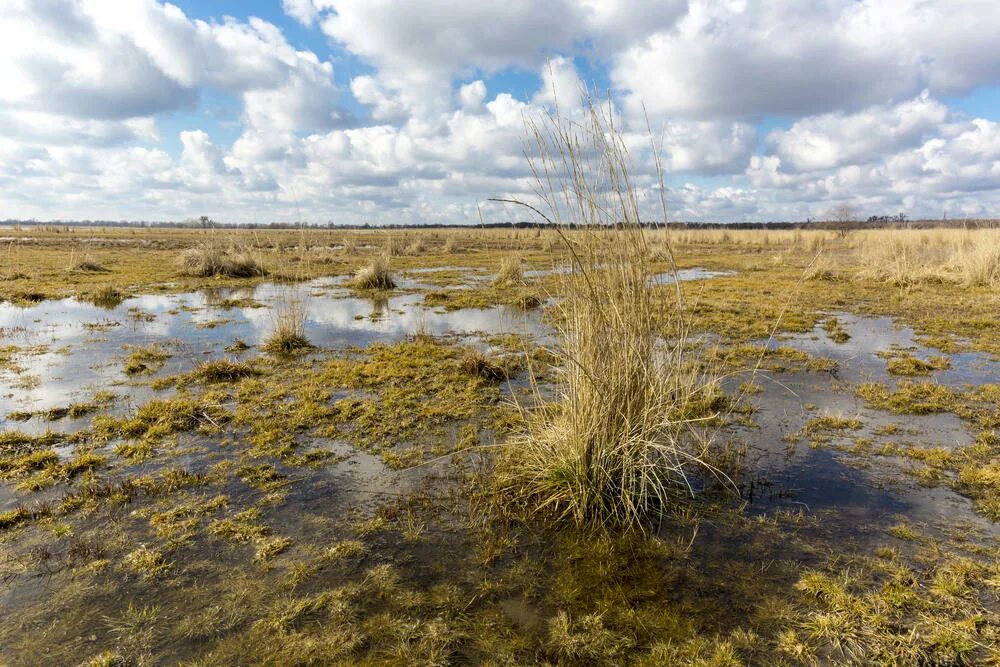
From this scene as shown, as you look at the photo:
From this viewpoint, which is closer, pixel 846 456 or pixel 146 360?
pixel 846 456

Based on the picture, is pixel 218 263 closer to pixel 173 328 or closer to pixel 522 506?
pixel 173 328

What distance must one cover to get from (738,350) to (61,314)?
15.0 meters

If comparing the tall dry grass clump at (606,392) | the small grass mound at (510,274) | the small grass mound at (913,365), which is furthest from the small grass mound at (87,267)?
the small grass mound at (913,365)

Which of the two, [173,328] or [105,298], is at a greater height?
[105,298]

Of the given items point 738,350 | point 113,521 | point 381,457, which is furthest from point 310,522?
point 738,350

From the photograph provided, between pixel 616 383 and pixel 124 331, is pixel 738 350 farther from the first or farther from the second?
pixel 124 331

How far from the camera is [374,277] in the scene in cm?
1706

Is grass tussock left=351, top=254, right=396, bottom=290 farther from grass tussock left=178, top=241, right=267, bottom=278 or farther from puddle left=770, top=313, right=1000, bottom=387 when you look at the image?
puddle left=770, top=313, right=1000, bottom=387

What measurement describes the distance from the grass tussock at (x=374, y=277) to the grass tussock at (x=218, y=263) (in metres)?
5.36

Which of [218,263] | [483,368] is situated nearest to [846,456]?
[483,368]

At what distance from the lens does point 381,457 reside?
15.5 feet

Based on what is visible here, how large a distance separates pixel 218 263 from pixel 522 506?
20.4 m

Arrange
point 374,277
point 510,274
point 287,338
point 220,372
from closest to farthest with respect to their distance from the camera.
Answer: point 220,372 < point 287,338 < point 510,274 < point 374,277

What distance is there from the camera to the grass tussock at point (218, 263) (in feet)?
64.3
